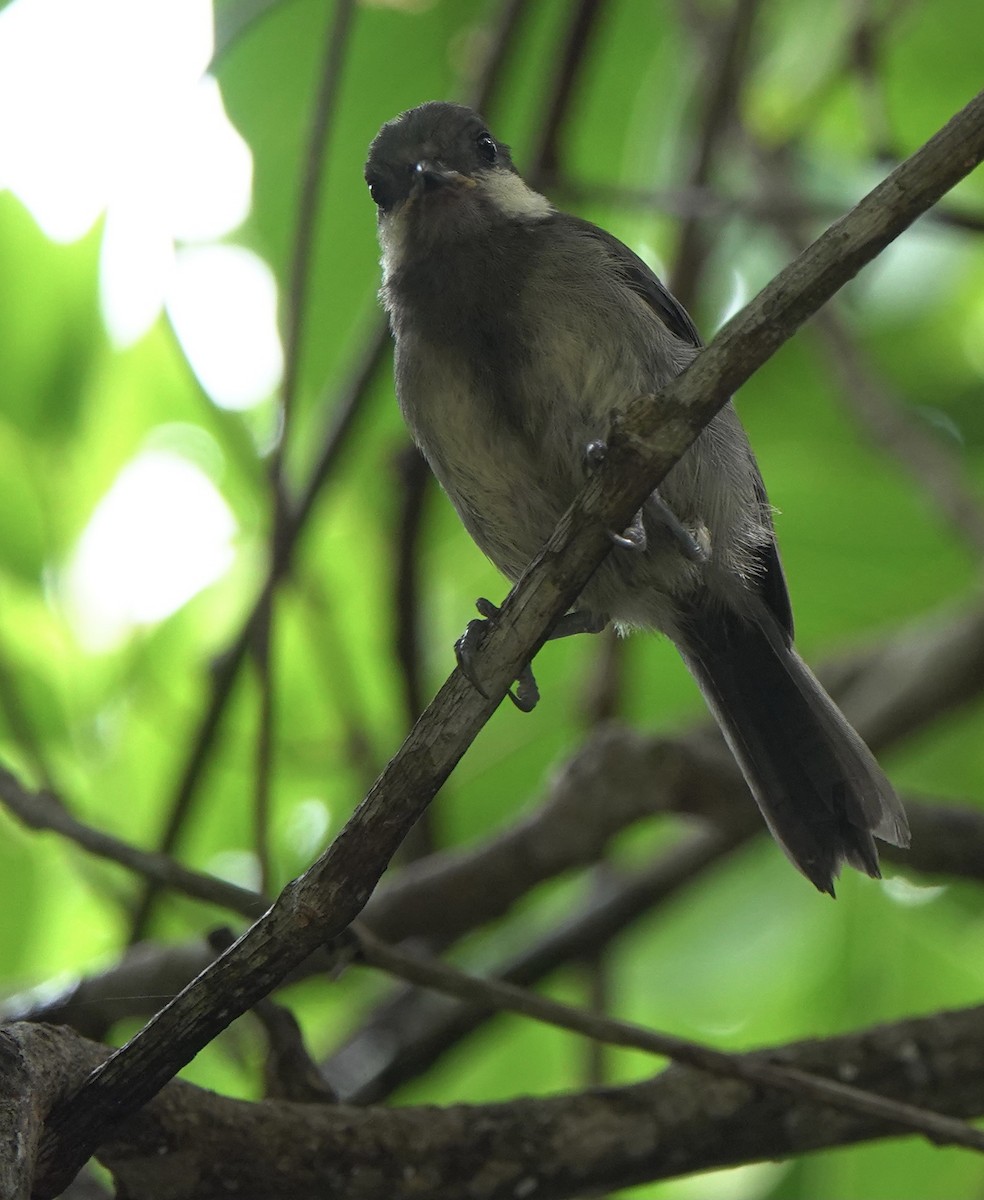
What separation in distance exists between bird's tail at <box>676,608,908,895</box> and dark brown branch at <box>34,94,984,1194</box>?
104 centimetres

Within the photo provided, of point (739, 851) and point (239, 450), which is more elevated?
point (239, 450)

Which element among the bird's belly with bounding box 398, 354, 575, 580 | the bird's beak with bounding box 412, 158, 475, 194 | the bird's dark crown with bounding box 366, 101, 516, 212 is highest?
the bird's dark crown with bounding box 366, 101, 516, 212

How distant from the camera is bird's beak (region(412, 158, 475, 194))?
2982 millimetres

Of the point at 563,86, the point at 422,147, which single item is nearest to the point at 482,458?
the point at 422,147

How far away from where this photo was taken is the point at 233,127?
11.7ft

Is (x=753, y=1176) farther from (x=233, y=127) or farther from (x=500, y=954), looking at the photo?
(x=233, y=127)

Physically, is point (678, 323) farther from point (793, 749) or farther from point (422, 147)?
point (793, 749)

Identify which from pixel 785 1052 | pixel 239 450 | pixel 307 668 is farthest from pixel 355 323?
pixel 785 1052

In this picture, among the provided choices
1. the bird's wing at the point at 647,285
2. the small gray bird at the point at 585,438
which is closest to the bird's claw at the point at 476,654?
the small gray bird at the point at 585,438

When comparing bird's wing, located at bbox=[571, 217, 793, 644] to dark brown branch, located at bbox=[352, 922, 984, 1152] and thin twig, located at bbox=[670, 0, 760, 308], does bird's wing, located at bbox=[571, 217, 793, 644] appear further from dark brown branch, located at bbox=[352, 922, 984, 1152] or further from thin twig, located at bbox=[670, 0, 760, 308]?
dark brown branch, located at bbox=[352, 922, 984, 1152]

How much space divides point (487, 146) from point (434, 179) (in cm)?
31

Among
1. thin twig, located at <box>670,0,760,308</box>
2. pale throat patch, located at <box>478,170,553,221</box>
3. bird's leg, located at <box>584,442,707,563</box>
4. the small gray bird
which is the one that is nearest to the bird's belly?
the small gray bird

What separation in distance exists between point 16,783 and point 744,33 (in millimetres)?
2641

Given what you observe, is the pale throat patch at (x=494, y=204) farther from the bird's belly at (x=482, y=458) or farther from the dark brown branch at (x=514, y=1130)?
the dark brown branch at (x=514, y=1130)
